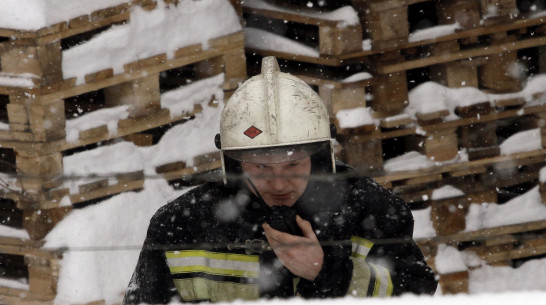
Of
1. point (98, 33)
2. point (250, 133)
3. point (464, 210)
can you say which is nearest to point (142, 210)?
point (98, 33)

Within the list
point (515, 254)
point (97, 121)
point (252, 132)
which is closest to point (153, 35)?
point (97, 121)

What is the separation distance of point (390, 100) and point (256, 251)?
2.09 metres

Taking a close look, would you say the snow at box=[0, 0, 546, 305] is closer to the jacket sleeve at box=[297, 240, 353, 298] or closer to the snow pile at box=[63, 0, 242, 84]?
the snow pile at box=[63, 0, 242, 84]

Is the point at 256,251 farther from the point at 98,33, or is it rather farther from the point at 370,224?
the point at 98,33

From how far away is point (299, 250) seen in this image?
281 cm

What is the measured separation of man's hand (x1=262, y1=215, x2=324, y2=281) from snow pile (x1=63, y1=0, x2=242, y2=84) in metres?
1.79

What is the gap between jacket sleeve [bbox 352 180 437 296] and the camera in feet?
10.1

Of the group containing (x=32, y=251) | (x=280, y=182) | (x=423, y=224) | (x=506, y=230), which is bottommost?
(x=506, y=230)

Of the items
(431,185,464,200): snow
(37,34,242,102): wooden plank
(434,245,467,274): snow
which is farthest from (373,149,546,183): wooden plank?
(37,34,242,102): wooden plank

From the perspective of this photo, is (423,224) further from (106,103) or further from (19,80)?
(19,80)

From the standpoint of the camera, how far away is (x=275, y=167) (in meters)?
3.12

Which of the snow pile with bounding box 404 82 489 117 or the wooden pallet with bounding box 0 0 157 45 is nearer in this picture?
the wooden pallet with bounding box 0 0 157 45

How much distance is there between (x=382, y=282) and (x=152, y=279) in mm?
910

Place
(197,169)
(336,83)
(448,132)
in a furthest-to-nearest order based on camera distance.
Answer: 1. (448,132)
2. (336,83)
3. (197,169)
